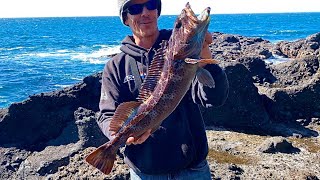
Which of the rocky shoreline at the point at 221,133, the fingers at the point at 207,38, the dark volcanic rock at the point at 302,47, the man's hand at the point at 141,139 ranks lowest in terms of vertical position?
the dark volcanic rock at the point at 302,47

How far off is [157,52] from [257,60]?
53.5 ft

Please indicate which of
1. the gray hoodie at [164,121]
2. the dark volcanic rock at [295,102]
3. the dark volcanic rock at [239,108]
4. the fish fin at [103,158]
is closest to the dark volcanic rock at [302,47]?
the dark volcanic rock at [295,102]

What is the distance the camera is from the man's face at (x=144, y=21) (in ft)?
14.7

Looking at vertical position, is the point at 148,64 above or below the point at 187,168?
above

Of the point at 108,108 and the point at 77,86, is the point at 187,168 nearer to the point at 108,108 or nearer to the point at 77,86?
the point at 108,108

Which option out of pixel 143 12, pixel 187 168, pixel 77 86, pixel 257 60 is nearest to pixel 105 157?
pixel 187 168

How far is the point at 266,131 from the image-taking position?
527 inches

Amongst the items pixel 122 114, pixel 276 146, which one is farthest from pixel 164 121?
pixel 276 146

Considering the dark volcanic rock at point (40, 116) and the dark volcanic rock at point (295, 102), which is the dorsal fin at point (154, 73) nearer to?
the dark volcanic rock at point (40, 116)

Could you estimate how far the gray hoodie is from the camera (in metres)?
4.57

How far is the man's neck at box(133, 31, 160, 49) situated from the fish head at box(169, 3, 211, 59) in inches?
15.9

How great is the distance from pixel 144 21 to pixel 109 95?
34.0 inches

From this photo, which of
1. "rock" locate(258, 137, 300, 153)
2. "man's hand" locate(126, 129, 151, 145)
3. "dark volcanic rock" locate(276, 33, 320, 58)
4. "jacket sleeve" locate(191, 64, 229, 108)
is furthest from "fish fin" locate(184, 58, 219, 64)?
"dark volcanic rock" locate(276, 33, 320, 58)

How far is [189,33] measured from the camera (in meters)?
4.17
